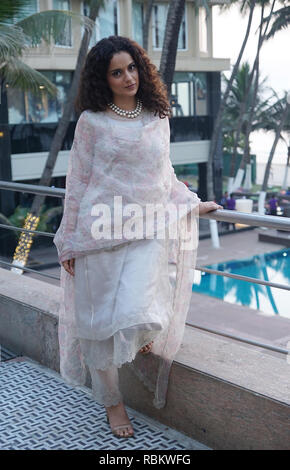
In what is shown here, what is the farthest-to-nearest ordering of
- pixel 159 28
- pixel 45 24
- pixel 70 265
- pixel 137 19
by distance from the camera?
pixel 159 28 < pixel 137 19 < pixel 45 24 < pixel 70 265

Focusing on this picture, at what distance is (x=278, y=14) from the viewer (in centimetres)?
2795

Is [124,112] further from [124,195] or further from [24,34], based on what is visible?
[24,34]

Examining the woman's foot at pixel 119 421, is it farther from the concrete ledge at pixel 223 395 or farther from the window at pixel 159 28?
the window at pixel 159 28

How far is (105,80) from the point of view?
241 cm

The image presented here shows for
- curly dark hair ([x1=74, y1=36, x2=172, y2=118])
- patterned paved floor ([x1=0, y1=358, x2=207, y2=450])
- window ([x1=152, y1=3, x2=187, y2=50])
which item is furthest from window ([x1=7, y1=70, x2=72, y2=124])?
curly dark hair ([x1=74, y1=36, x2=172, y2=118])

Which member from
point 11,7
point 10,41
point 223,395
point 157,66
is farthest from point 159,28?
point 223,395

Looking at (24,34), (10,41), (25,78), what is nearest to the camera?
(10,41)

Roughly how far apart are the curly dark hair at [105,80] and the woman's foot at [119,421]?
3.78ft

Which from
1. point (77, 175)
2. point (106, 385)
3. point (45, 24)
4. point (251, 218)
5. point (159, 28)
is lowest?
point (106, 385)

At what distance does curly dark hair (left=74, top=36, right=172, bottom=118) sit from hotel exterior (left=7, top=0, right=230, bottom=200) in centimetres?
1560

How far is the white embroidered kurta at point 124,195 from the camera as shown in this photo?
2367 mm

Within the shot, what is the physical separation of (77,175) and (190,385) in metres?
0.90

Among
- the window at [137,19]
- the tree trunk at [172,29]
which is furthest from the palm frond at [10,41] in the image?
the window at [137,19]

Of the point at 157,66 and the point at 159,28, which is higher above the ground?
the point at 159,28
